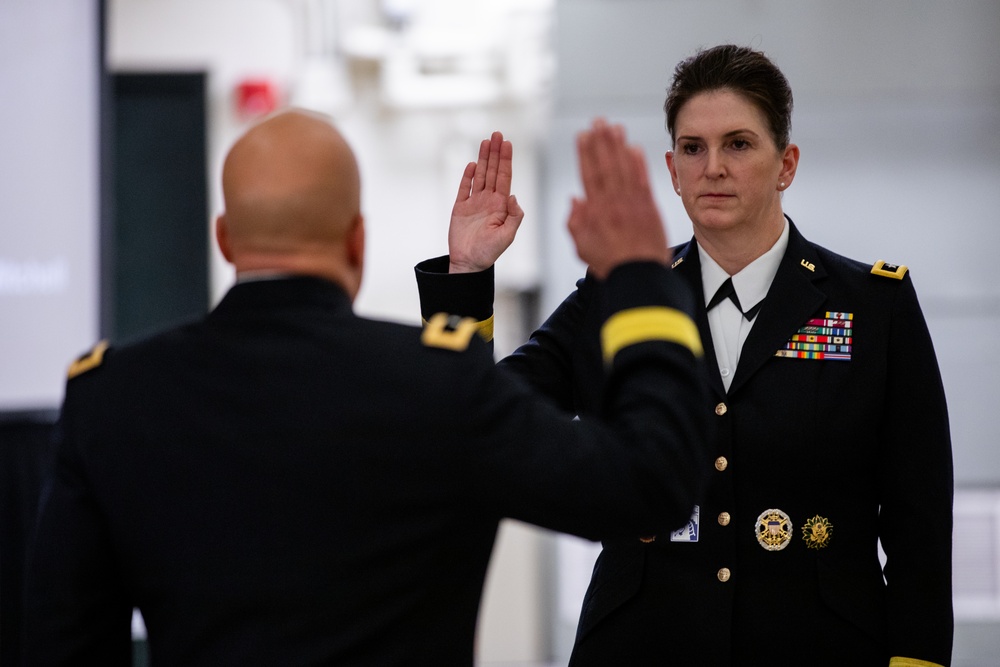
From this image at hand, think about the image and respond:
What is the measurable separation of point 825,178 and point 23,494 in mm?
2586

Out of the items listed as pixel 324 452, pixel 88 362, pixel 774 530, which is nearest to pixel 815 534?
pixel 774 530

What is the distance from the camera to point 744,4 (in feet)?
11.3

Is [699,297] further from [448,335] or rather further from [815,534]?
[448,335]

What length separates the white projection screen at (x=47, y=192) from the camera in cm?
310

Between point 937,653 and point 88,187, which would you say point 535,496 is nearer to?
point 937,653

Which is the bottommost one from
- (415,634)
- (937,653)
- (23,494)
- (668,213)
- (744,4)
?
(23,494)

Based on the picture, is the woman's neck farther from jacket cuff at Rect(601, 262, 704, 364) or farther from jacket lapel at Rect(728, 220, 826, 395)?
jacket cuff at Rect(601, 262, 704, 364)

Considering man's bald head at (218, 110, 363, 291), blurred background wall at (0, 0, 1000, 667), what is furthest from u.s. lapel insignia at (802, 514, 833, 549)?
blurred background wall at (0, 0, 1000, 667)

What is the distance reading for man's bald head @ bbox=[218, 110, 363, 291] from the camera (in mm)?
972

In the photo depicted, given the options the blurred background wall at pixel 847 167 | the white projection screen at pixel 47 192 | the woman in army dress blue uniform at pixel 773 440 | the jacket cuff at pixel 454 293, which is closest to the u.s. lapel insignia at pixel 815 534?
the woman in army dress blue uniform at pixel 773 440

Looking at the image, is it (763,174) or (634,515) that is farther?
(763,174)

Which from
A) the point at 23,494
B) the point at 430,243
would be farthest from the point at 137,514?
the point at 430,243

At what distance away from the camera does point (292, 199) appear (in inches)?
38.2

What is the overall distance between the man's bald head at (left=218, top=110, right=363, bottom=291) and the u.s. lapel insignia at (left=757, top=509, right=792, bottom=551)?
2.24 ft
